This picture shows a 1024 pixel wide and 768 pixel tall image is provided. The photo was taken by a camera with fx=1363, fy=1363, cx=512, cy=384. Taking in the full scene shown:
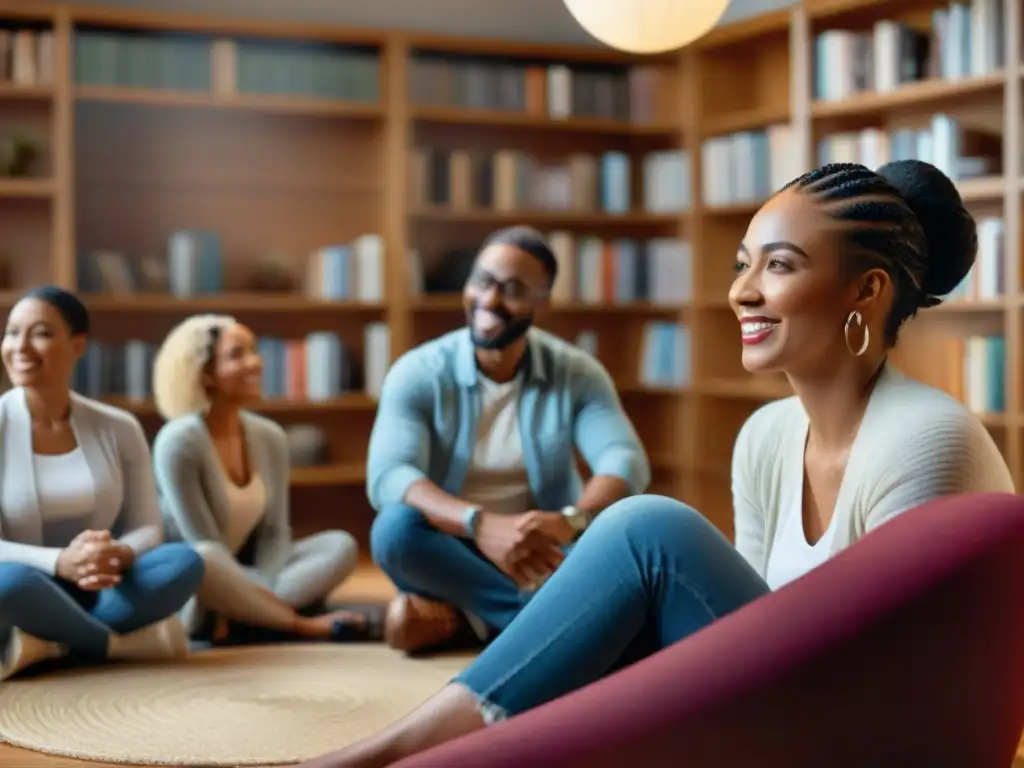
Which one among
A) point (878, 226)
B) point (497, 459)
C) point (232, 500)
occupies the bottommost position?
point (232, 500)

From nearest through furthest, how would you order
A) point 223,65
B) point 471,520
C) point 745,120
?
point 471,520 → point 223,65 → point 745,120

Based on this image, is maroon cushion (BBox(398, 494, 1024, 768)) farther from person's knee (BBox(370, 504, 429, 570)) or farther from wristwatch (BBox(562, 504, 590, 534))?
person's knee (BBox(370, 504, 429, 570))

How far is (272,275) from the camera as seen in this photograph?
15.6 ft

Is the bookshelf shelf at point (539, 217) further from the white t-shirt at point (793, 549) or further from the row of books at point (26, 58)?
the white t-shirt at point (793, 549)

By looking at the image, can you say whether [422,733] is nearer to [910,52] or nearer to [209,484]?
[209,484]

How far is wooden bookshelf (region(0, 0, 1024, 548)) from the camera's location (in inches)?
175

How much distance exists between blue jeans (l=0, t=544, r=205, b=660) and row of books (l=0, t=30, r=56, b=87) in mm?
2125

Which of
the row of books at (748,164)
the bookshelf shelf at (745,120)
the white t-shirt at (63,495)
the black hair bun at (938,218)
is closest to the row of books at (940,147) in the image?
the row of books at (748,164)

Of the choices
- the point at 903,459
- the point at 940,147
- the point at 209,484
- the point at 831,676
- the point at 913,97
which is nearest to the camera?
the point at 831,676

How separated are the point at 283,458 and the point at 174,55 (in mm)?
1773

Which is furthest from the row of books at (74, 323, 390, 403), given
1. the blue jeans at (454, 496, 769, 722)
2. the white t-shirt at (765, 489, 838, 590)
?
the blue jeans at (454, 496, 769, 722)

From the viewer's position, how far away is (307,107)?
15.5 feet

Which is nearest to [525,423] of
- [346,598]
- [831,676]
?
[346,598]

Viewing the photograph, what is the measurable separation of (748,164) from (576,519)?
236 cm
